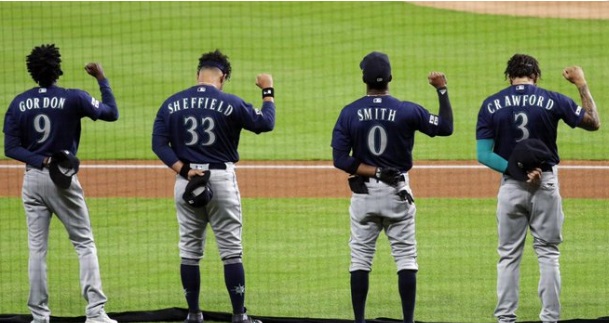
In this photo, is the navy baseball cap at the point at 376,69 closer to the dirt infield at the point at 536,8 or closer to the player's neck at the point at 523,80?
the player's neck at the point at 523,80

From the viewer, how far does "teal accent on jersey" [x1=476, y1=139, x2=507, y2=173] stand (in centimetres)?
694

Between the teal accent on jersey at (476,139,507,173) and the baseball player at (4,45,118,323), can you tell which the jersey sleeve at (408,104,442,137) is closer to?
the teal accent on jersey at (476,139,507,173)

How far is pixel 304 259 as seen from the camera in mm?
10180

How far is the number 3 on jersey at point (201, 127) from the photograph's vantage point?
722 centimetres

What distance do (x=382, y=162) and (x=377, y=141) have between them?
0.45ft

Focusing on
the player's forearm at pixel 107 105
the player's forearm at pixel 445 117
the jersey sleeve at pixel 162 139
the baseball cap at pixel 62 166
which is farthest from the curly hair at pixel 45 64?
the player's forearm at pixel 445 117

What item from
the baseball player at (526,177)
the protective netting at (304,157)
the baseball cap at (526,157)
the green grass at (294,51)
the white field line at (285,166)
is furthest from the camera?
the green grass at (294,51)

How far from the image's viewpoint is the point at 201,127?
7.23m

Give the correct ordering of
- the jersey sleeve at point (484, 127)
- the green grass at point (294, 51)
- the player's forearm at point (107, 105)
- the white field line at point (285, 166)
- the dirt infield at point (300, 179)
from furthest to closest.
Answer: the green grass at point (294, 51)
the white field line at point (285, 166)
the dirt infield at point (300, 179)
the player's forearm at point (107, 105)
the jersey sleeve at point (484, 127)

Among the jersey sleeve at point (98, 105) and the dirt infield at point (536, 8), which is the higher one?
the dirt infield at point (536, 8)

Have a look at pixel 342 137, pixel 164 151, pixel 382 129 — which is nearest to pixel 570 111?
pixel 382 129

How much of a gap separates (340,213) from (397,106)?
224 inches

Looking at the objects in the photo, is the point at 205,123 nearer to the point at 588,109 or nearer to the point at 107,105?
the point at 107,105

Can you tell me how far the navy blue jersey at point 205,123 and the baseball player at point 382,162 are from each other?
1.92 ft
